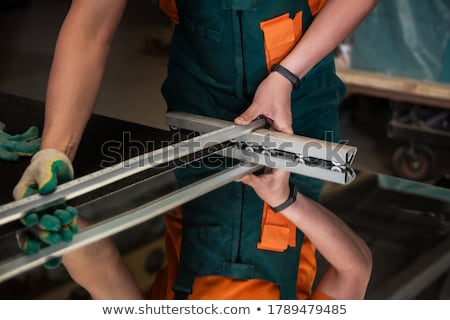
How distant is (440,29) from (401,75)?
242 millimetres

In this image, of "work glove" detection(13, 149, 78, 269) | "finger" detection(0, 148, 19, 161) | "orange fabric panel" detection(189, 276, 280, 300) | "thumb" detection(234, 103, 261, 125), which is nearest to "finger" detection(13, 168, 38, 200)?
"work glove" detection(13, 149, 78, 269)

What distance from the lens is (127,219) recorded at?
1.12m

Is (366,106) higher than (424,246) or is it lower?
lower

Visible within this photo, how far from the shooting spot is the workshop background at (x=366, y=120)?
1.02 meters

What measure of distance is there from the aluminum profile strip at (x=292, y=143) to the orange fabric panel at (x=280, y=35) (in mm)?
200

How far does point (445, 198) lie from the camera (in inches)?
50.9

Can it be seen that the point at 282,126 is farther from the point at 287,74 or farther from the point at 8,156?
the point at 8,156

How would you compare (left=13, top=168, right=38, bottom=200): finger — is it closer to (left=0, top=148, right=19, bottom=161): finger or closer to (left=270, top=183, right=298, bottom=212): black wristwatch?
(left=0, top=148, right=19, bottom=161): finger

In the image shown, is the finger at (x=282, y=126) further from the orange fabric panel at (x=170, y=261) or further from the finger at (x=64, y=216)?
the finger at (x=64, y=216)

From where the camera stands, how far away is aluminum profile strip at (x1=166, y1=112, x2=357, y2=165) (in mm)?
1294

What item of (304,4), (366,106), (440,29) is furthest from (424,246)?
(366,106)

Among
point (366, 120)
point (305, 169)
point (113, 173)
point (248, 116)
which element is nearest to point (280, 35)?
point (248, 116)

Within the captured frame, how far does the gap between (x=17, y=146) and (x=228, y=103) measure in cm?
48

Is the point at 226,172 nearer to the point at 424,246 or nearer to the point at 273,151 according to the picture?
the point at 273,151
